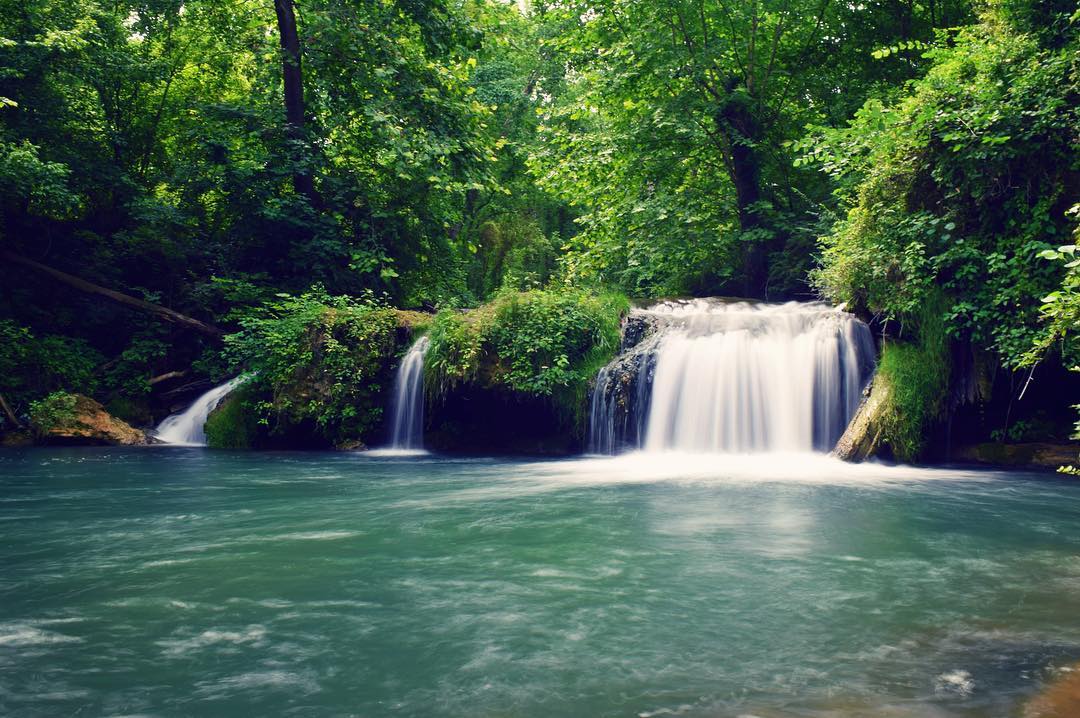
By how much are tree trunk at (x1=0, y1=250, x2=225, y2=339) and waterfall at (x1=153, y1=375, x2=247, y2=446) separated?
155cm

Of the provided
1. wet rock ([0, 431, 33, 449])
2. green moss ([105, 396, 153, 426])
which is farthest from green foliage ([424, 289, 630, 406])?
wet rock ([0, 431, 33, 449])

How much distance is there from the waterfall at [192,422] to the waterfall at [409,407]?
128 inches

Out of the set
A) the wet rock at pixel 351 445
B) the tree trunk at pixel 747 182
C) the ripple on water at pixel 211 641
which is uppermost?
the tree trunk at pixel 747 182

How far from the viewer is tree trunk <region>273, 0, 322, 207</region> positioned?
1759 cm

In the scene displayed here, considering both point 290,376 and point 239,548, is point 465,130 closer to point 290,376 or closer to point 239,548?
point 290,376

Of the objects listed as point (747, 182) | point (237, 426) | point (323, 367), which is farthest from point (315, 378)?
point (747, 182)

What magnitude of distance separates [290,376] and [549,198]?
19.9 m

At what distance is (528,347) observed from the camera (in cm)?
1317

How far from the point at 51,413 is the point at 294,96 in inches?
338

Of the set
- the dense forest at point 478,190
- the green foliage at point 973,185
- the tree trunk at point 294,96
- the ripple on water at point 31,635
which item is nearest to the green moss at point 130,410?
the dense forest at point 478,190

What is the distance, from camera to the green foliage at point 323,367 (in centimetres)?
1411

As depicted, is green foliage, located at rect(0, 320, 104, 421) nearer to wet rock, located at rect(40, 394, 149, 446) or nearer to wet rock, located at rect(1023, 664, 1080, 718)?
wet rock, located at rect(40, 394, 149, 446)

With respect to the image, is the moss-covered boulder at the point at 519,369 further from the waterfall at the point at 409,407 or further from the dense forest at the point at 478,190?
the waterfall at the point at 409,407

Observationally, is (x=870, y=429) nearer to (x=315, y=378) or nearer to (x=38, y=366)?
(x=315, y=378)
